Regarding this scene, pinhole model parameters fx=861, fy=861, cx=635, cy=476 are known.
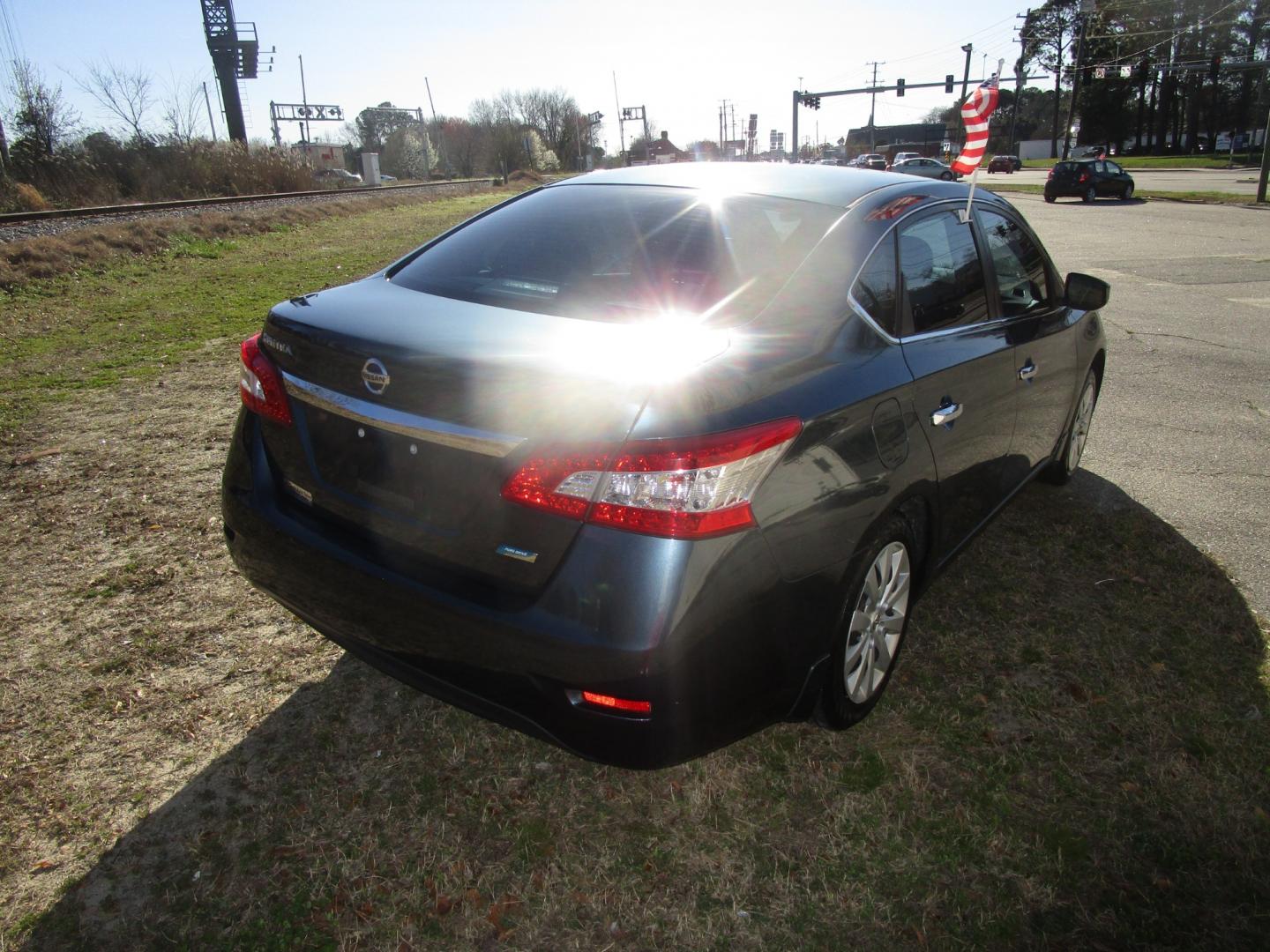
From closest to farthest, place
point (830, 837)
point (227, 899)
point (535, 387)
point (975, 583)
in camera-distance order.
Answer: point (535, 387) < point (227, 899) < point (830, 837) < point (975, 583)

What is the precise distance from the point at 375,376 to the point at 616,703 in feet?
3.22

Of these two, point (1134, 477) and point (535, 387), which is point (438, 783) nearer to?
point (535, 387)

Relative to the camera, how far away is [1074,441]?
15.3 ft

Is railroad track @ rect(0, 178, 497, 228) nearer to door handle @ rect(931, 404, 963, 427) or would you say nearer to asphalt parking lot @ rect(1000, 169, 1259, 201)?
door handle @ rect(931, 404, 963, 427)

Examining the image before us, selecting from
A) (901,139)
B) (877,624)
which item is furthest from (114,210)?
(901,139)

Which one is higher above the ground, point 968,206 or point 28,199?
point 28,199

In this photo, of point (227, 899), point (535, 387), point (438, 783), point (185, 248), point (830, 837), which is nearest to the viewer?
point (535, 387)

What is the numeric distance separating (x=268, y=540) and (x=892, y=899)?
1.92 metres

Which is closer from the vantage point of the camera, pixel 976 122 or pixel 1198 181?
pixel 976 122

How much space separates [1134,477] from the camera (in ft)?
16.0

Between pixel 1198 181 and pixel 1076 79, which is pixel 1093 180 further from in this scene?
pixel 1076 79

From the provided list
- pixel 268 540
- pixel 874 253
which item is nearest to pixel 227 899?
pixel 268 540

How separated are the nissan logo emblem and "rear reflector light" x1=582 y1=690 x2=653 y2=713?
0.88 metres

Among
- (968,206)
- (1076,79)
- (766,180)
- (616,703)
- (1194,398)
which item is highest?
(1076,79)
